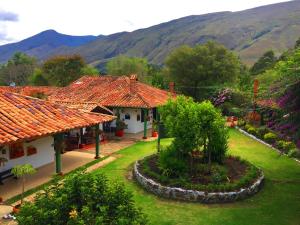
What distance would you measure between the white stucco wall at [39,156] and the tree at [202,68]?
25166mm

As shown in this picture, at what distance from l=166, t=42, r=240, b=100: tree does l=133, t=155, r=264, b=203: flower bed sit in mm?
26859

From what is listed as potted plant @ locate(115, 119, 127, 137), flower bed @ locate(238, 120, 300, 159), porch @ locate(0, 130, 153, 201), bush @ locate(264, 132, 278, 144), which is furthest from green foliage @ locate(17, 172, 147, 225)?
potted plant @ locate(115, 119, 127, 137)

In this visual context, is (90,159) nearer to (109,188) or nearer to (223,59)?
(109,188)

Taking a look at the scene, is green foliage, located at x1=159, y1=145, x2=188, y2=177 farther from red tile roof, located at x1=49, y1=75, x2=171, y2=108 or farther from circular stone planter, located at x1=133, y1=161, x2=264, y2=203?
red tile roof, located at x1=49, y1=75, x2=171, y2=108

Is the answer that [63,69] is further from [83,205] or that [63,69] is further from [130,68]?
[83,205]

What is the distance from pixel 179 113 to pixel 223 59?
93.1 feet

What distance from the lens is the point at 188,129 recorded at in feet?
44.9

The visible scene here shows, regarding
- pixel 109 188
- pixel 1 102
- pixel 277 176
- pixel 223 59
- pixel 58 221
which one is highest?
pixel 223 59

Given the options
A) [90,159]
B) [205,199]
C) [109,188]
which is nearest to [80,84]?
[90,159]

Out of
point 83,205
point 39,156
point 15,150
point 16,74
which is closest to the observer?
point 83,205

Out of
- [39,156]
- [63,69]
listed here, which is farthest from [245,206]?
[63,69]

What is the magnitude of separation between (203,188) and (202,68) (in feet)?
93.3

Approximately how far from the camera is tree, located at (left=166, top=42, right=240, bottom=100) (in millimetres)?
40125

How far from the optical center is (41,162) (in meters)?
17.5
